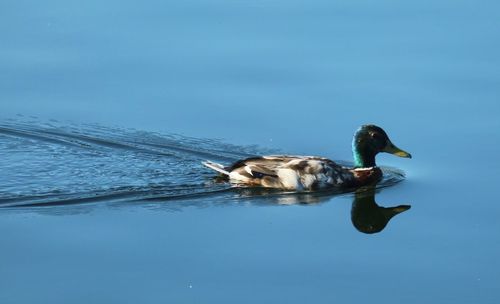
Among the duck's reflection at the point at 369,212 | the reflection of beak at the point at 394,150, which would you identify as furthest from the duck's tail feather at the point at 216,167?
the reflection of beak at the point at 394,150

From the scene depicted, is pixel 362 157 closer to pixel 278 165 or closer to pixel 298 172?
pixel 298 172

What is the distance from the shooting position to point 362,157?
654 inches

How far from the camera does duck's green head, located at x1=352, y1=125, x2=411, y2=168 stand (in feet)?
54.0

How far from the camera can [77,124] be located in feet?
55.7

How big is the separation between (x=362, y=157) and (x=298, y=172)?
98 centimetres

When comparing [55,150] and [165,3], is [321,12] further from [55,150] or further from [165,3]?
[55,150]

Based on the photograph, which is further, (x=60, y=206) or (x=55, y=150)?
(x=55, y=150)

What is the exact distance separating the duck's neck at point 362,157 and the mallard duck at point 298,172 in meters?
0.19

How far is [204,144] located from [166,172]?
0.72m

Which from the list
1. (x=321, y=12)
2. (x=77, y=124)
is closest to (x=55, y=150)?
(x=77, y=124)

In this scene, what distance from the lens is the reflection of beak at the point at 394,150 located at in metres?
16.3

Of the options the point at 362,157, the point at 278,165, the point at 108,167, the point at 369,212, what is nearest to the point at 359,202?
the point at 369,212

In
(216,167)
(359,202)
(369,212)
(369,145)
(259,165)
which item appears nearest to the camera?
(369,212)

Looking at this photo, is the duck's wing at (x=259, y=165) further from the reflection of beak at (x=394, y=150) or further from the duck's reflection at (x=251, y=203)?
the reflection of beak at (x=394, y=150)
